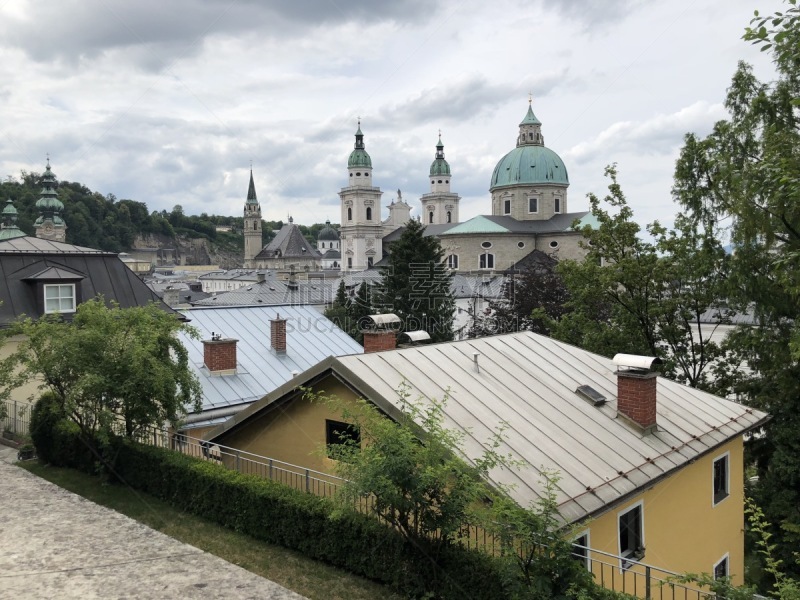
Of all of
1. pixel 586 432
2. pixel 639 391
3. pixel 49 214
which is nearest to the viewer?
pixel 586 432

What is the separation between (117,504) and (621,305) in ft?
60.1

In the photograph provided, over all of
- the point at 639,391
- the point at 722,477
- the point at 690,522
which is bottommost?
the point at 690,522

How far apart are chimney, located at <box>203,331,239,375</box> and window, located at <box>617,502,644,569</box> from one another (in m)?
12.0

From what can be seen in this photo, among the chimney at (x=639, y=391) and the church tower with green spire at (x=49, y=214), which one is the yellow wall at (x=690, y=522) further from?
the church tower with green spire at (x=49, y=214)

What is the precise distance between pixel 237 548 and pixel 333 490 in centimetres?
175

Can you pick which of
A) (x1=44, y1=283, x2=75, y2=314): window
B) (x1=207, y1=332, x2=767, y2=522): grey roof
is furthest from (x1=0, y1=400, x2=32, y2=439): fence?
(x1=207, y1=332, x2=767, y2=522): grey roof

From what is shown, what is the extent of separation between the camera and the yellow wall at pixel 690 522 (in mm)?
10367

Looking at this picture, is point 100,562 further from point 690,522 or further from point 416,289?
point 416,289

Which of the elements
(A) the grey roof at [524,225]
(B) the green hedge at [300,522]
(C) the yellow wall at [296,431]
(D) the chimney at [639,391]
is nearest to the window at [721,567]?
(D) the chimney at [639,391]

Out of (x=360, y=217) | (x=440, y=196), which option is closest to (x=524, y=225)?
(x=360, y=217)

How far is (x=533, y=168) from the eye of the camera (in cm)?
8931

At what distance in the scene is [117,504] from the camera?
12312mm

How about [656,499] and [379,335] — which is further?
[379,335]

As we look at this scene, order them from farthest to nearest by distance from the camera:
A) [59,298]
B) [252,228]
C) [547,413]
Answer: [252,228] → [59,298] → [547,413]
